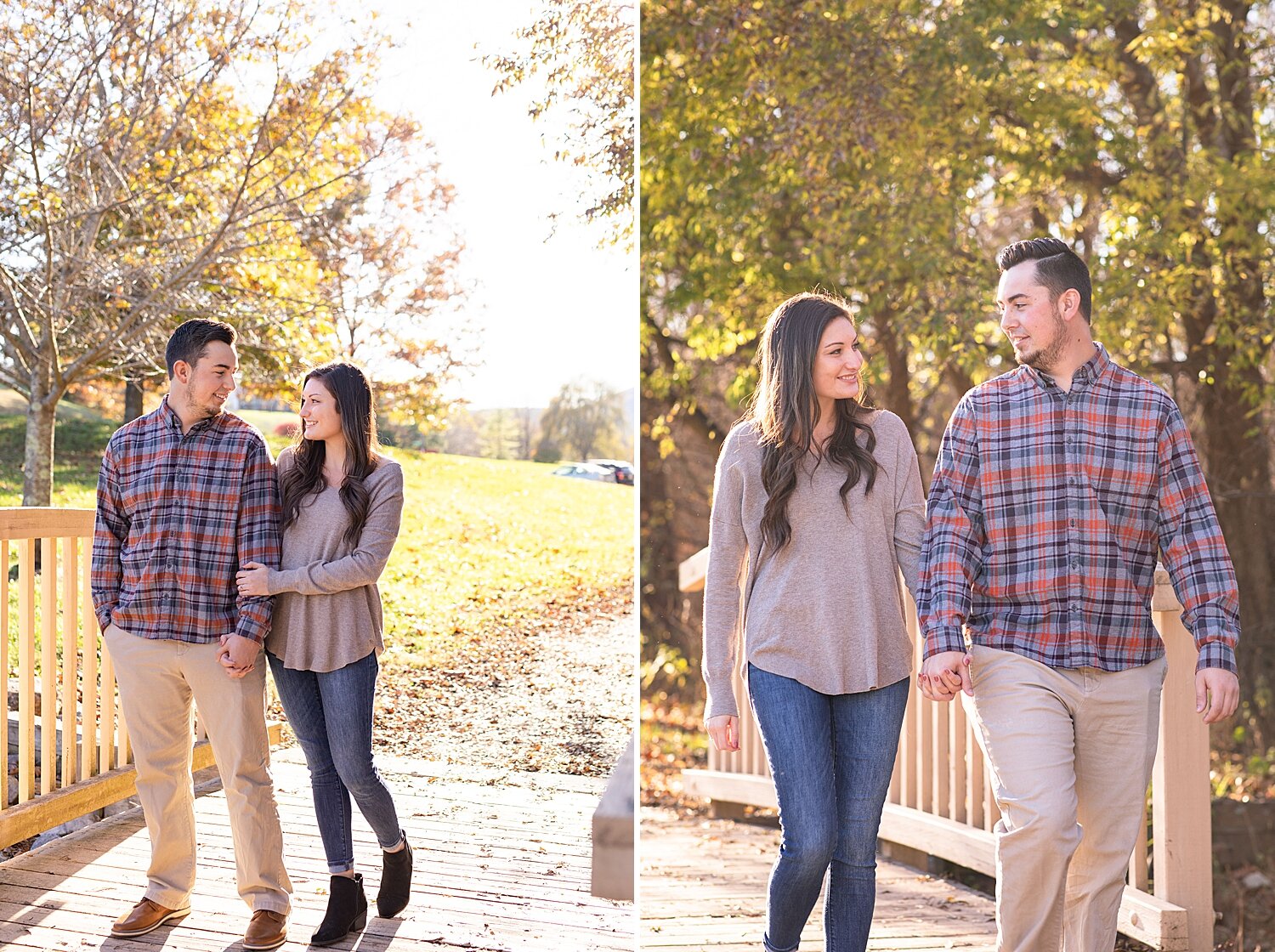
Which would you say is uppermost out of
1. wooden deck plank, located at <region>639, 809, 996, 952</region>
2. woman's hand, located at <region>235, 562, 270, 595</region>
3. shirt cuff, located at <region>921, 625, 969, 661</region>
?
woman's hand, located at <region>235, 562, 270, 595</region>

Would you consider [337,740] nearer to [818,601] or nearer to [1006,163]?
[818,601]

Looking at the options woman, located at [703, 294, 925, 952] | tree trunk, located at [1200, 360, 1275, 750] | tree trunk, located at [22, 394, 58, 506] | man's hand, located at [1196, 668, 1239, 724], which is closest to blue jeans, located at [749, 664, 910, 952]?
woman, located at [703, 294, 925, 952]

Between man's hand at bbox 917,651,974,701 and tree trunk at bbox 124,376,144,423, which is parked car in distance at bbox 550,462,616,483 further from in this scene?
→ man's hand at bbox 917,651,974,701

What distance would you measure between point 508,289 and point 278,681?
4.51 feet

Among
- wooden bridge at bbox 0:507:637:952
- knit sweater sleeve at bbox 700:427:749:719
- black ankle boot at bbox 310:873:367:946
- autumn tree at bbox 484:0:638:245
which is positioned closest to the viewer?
knit sweater sleeve at bbox 700:427:749:719

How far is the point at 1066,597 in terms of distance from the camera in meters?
2.02

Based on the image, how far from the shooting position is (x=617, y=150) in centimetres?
347

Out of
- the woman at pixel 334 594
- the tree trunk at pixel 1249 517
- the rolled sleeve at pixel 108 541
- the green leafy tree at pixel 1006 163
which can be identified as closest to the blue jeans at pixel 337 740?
the woman at pixel 334 594

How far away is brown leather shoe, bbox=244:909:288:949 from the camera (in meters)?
2.62

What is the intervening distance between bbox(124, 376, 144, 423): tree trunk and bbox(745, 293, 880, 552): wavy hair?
2.18 meters

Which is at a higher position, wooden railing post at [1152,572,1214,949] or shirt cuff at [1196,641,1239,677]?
shirt cuff at [1196,641,1239,677]

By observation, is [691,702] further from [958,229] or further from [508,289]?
[508,289]

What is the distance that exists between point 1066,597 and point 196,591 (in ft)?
5.87

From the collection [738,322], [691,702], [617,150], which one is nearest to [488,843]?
[617,150]
